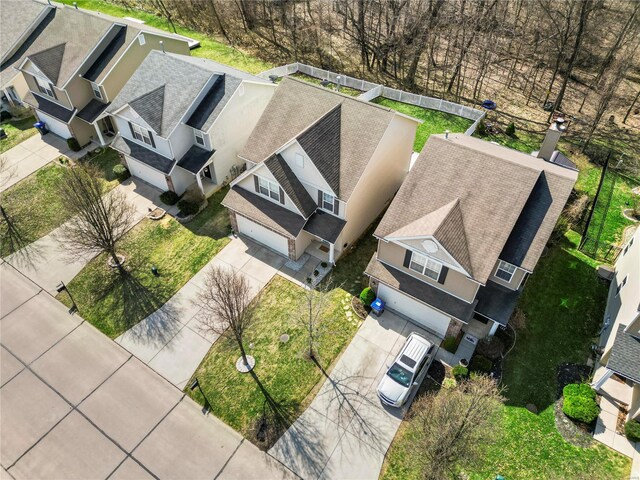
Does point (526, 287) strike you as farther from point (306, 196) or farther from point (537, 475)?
point (306, 196)

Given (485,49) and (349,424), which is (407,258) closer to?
(349,424)

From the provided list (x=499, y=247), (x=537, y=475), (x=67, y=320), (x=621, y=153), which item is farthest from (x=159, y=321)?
(x=621, y=153)

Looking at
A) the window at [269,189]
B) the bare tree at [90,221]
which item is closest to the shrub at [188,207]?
the bare tree at [90,221]

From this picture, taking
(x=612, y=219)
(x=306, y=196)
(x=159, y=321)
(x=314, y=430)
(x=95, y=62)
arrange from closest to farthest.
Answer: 1. (x=314, y=430)
2. (x=159, y=321)
3. (x=306, y=196)
4. (x=612, y=219)
5. (x=95, y=62)

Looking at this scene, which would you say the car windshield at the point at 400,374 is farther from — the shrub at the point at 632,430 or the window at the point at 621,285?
the window at the point at 621,285

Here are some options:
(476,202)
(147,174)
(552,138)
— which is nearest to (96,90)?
(147,174)

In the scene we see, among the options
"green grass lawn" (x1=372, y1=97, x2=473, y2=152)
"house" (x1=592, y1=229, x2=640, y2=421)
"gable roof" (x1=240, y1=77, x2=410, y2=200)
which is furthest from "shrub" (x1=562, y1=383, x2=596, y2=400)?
"green grass lawn" (x1=372, y1=97, x2=473, y2=152)
